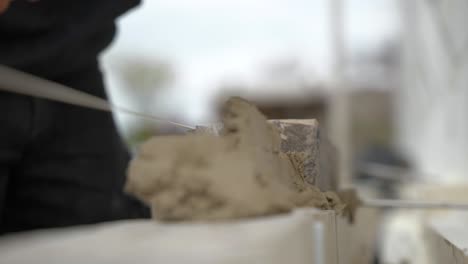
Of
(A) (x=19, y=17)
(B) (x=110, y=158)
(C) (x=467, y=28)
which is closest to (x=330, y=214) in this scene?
(A) (x=19, y=17)

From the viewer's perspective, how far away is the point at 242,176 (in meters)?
0.96

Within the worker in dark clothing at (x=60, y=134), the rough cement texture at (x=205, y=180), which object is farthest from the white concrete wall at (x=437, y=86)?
the rough cement texture at (x=205, y=180)

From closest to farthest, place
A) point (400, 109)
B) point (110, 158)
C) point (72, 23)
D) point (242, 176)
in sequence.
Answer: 1. point (242, 176)
2. point (72, 23)
3. point (110, 158)
4. point (400, 109)

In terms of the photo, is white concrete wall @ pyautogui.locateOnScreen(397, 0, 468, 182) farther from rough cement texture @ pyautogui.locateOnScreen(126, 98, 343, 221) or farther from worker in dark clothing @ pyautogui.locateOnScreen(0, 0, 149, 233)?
rough cement texture @ pyautogui.locateOnScreen(126, 98, 343, 221)

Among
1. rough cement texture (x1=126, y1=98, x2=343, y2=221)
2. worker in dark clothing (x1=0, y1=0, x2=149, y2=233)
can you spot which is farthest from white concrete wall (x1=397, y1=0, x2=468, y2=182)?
rough cement texture (x1=126, y1=98, x2=343, y2=221)

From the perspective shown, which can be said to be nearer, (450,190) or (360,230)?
(360,230)

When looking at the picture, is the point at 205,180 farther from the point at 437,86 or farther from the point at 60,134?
the point at 437,86

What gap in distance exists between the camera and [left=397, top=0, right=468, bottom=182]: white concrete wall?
3971 millimetres

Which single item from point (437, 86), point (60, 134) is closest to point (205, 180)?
point (60, 134)

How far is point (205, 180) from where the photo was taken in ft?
3.12

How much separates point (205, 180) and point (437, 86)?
4657 mm

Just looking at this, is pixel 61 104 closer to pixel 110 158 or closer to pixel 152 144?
pixel 110 158

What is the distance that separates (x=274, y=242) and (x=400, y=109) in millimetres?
8586

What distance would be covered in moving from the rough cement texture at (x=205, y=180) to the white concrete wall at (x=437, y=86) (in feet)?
8.48
